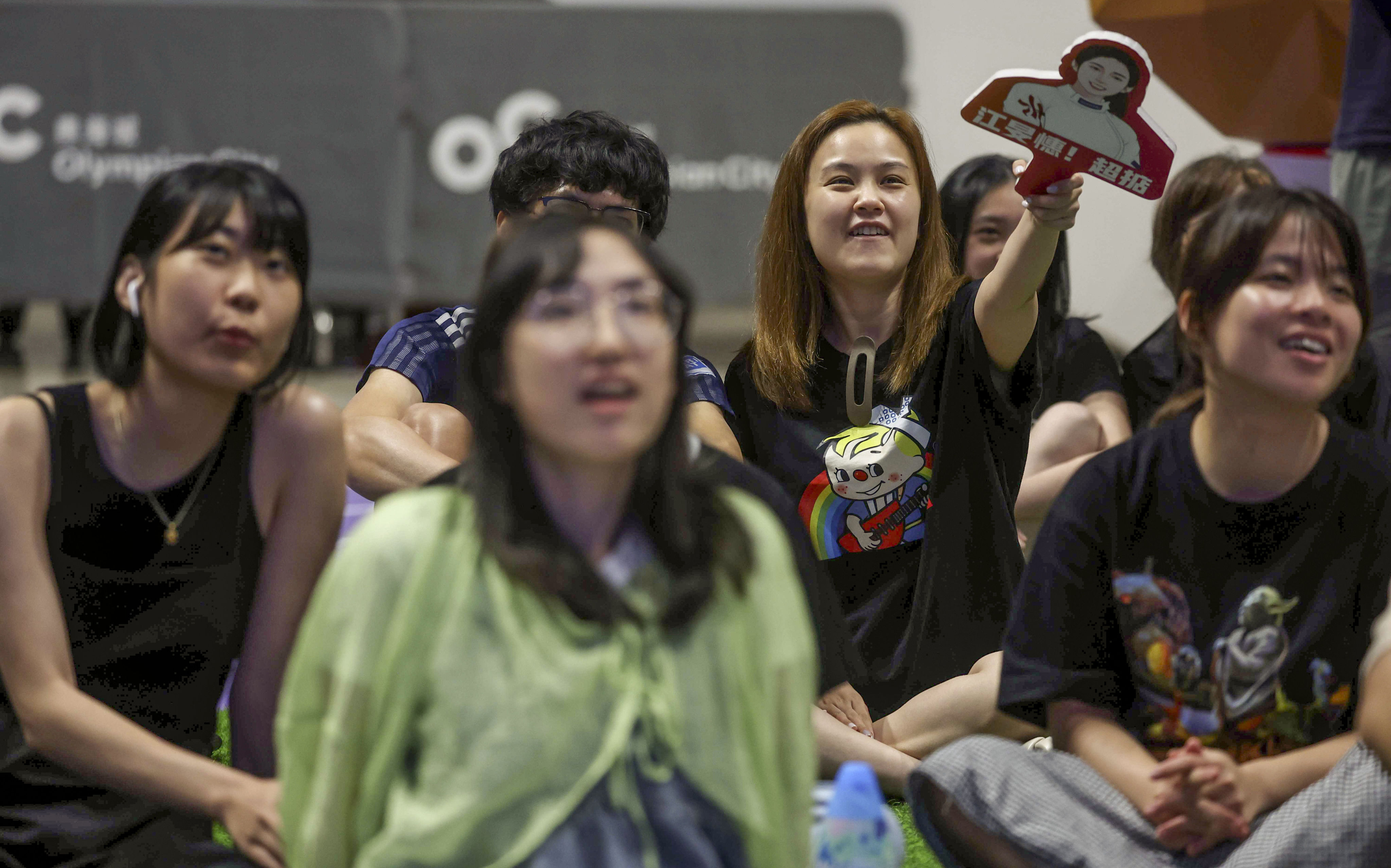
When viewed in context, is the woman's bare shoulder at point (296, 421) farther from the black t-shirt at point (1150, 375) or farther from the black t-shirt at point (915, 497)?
the black t-shirt at point (1150, 375)

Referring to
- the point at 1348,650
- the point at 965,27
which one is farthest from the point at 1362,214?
the point at 965,27

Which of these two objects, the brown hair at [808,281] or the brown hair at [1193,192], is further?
the brown hair at [1193,192]

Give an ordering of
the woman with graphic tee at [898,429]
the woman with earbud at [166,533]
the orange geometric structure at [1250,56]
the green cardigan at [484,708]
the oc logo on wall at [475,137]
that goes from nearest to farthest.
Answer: the green cardigan at [484,708] → the woman with earbud at [166,533] → the woman with graphic tee at [898,429] → the orange geometric structure at [1250,56] → the oc logo on wall at [475,137]

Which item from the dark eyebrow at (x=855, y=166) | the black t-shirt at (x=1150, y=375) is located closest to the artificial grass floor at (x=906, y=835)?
the dark eyebrow at (x=855, y=166)

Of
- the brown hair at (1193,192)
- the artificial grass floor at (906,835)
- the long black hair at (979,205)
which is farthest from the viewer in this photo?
the long black hair at (979,205)

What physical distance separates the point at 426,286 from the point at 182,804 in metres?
6.91

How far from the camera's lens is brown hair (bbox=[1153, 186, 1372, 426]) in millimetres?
1913

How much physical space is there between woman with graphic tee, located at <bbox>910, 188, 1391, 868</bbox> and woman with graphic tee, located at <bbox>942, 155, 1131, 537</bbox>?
1498 mm

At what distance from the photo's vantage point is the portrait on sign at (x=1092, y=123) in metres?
2.21

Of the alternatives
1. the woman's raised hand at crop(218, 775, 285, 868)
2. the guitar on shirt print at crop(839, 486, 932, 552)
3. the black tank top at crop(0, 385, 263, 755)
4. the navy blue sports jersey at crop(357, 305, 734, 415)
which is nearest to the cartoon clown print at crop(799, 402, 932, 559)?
the guitar on shirt print at crop(839, 486, 932, 552)

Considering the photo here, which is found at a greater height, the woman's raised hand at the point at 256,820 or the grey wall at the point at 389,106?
the grey wall at the point at 389,106

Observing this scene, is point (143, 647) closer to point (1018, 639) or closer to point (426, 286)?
point (1018, 639)

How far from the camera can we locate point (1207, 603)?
6.36 feet

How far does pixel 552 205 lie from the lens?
246 cm
